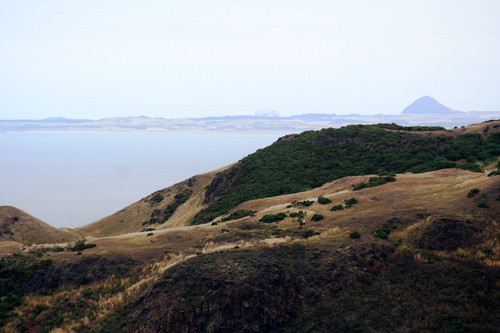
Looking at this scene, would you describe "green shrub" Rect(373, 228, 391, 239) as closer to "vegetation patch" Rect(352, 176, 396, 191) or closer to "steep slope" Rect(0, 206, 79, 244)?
"vegetation patch" Rect(352, 176, 396, 191)

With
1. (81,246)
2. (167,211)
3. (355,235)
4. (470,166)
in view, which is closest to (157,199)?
(167,211)

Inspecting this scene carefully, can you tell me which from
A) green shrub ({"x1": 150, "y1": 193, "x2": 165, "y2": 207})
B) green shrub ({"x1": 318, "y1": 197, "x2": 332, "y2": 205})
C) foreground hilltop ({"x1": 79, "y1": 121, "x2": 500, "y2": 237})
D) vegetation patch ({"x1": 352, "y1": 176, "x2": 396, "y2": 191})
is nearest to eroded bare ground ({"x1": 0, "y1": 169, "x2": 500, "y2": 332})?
green shrub ({"x1": 318, "y1": 197, "x2": 332, "y2": 205})

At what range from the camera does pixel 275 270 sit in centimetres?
2914

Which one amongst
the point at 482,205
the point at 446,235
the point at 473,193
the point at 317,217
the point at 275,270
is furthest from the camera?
the point at 317,217

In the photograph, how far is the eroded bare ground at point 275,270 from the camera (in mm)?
25297

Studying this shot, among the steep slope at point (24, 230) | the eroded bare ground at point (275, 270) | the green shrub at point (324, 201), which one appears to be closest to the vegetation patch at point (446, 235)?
the eroded bare ground at point (275, 270)

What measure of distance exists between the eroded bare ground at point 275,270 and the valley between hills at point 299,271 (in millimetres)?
106

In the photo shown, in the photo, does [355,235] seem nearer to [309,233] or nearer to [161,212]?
[309,233]

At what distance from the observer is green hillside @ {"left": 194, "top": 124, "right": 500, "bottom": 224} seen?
223 feet

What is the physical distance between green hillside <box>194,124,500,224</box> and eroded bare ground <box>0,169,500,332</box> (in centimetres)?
2905

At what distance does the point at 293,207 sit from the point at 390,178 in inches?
602

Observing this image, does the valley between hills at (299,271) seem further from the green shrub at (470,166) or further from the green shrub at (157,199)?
the green shrub at (157,199)

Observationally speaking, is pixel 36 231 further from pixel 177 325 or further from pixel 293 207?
pixel 177 325

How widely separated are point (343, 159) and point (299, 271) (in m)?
55.4
